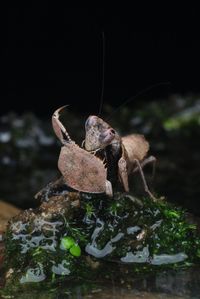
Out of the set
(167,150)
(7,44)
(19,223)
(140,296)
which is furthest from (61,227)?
(7,44)

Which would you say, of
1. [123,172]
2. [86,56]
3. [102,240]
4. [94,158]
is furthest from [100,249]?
[86,56]

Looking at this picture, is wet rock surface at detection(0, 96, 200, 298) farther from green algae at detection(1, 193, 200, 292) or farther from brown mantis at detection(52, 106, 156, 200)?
brown mantis at detection(52, 106, 156, 200)

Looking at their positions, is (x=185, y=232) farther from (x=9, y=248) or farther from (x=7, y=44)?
(x=7, y=44)

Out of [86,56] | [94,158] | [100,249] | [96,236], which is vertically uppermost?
[86,56]

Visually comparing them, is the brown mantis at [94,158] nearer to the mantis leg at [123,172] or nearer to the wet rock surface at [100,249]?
the mantis leg at [123,172]

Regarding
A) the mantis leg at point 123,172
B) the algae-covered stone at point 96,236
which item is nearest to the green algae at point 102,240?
the algae-covered stone at point 96,236

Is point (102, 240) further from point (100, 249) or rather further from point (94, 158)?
point (94, 158)

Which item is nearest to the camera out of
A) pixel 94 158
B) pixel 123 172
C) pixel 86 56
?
pixel 94 158

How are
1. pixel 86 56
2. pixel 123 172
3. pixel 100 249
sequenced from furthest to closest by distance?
pixel 86 56 < pixel 123 172 < pixel 100 249
